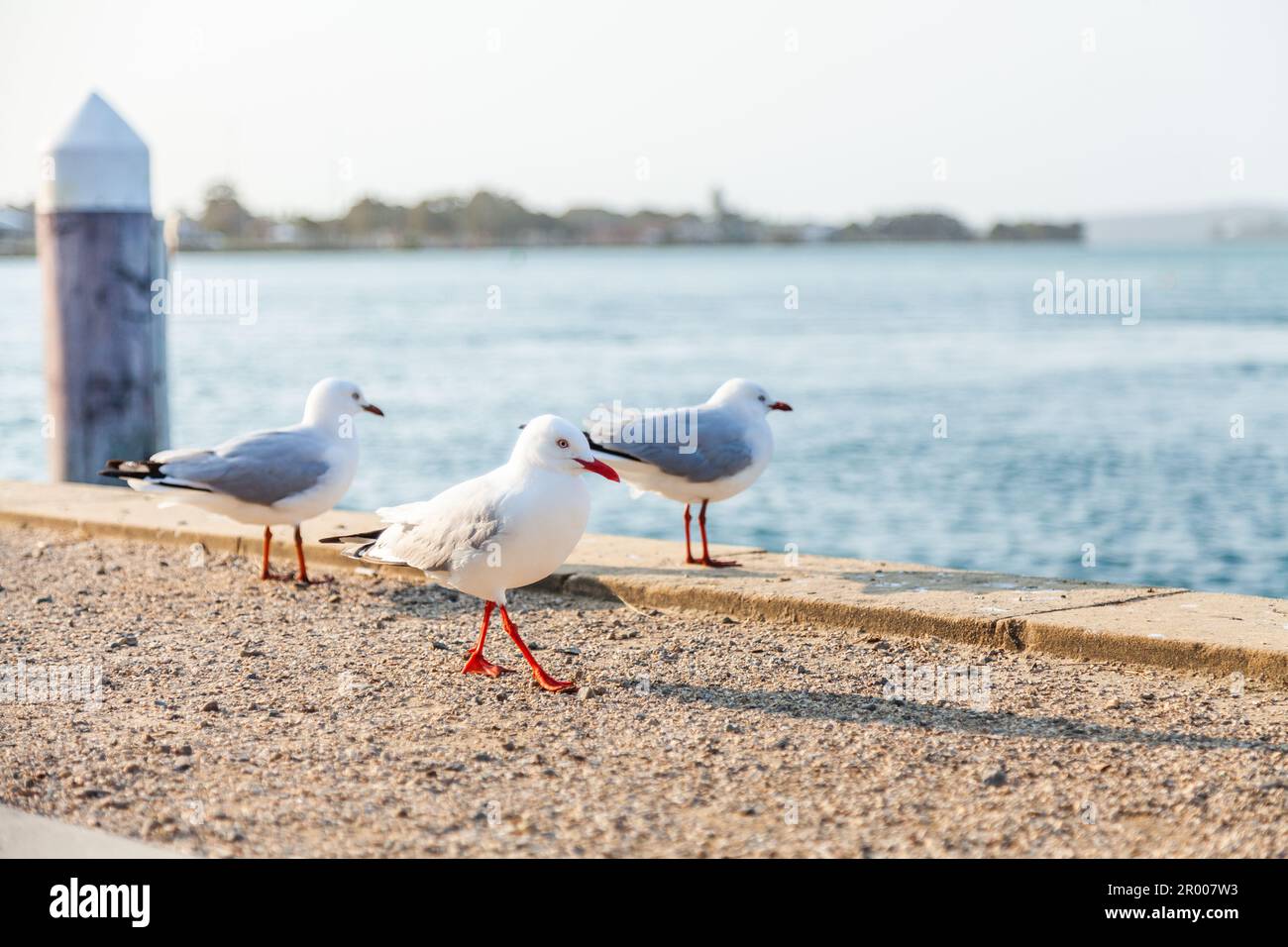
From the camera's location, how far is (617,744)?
525cm

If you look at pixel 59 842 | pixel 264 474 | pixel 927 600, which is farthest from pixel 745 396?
pixel 59 842

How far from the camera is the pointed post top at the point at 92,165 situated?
10.6 m

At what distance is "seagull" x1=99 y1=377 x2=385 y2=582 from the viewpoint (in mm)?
7734

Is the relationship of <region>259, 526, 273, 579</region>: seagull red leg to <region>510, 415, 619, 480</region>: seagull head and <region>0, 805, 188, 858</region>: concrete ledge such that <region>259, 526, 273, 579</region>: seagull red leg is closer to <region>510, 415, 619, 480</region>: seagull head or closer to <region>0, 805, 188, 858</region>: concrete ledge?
<region>510, 415, 619, 480</region>: seagull head

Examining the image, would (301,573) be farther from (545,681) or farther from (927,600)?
(927,600)

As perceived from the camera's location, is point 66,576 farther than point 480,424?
No

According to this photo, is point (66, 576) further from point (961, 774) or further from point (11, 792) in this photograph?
point (961, 774)

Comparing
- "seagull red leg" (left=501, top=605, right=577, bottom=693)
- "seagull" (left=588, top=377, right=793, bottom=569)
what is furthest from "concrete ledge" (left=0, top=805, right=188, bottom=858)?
"seagull" (left=588, top=377, right=793, bottom=569)

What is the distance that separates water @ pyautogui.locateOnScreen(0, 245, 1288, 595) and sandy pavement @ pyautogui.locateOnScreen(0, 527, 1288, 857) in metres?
10.1

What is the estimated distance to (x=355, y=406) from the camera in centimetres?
822

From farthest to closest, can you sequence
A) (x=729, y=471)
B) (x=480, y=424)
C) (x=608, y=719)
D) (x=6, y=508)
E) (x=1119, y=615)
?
(x=480, y=424) → (x=6, y=508) → (x=729, y=471) → (x=1119, y=615) → (x=608, y=719)

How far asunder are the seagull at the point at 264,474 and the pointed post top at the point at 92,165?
3607 mm
